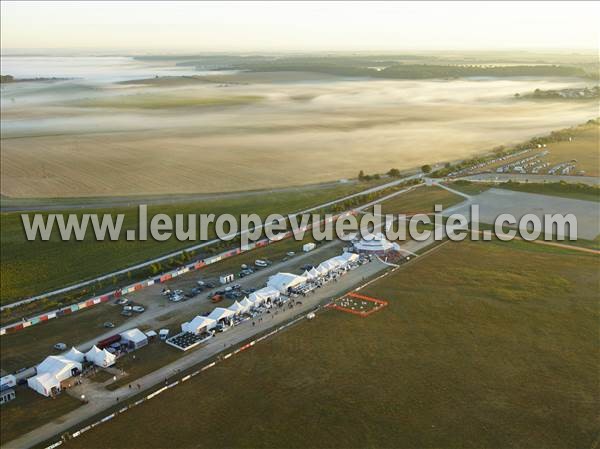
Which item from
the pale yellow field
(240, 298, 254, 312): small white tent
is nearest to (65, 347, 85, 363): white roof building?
(240, 298, 254, 312): small white tent

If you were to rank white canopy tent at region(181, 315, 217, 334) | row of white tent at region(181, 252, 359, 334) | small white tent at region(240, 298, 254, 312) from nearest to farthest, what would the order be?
white canopy tent at region(181, 315, 217, 334) < row of white tent at region(181, 252, 359, 334) < small white tent at region(240, 298, 254, 312)

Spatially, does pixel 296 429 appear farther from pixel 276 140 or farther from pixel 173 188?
pixel 276 140

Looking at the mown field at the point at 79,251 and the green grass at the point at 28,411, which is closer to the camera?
the green grass at the point at 28,411

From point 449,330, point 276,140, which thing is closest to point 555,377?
point 449,330

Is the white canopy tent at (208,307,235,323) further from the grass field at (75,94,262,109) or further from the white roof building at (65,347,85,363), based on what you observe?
the grass field at (75,94,262,109)

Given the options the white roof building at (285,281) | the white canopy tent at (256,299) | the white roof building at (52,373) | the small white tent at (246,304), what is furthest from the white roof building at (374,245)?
the white roof building at (52,373)

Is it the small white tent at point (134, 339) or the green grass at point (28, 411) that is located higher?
the small white tent at point (134, 339)

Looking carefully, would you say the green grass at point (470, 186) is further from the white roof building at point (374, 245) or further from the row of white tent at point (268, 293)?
the row of white tent at point (268, 293)

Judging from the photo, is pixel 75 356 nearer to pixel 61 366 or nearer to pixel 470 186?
pixel 61 366
